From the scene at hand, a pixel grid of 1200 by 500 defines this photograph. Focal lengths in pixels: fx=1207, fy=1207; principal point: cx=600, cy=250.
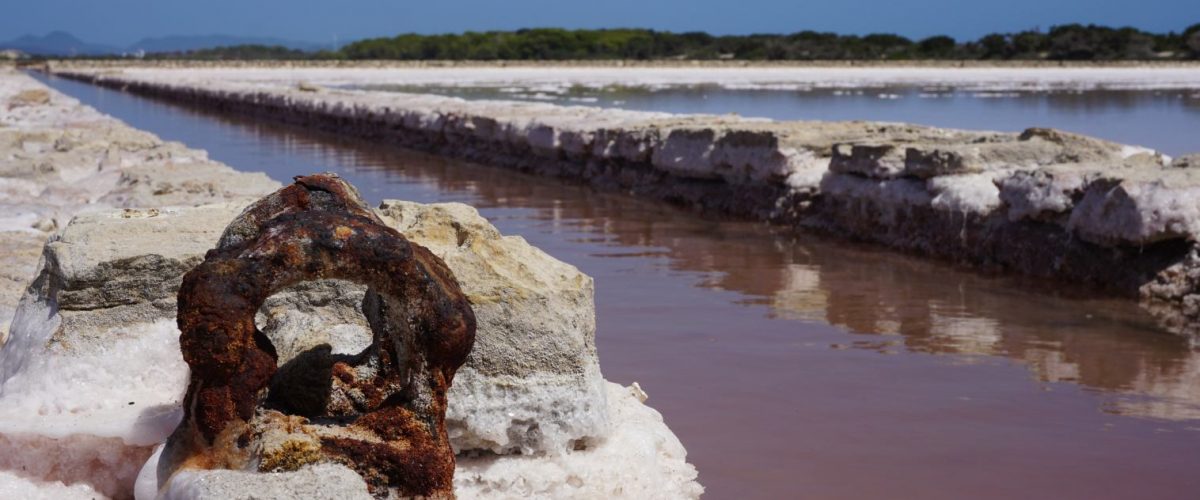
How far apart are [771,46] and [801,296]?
5978cm

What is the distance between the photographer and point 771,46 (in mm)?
63344

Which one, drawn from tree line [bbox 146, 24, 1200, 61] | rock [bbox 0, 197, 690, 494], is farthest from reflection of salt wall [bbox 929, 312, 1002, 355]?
tree line [bbox 146, 24, 1200, 61]

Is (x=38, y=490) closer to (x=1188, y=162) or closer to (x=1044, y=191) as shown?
(x=1044, y=191)

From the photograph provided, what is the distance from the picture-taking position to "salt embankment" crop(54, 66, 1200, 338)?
489cm

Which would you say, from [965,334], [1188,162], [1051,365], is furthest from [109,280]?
[1188,162]

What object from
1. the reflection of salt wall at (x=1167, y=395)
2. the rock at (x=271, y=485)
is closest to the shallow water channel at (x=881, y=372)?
the reflection of salt wall at (x=1167, y=395)

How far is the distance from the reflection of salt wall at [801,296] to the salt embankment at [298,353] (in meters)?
1.93

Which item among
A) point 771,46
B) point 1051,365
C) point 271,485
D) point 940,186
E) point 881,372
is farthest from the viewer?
point 771,46

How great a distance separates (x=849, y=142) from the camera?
7.35 m

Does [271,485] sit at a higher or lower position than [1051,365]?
higher

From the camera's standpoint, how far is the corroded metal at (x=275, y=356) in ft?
6.49

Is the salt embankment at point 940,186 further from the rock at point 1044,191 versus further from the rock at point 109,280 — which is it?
the rock at point 109,280

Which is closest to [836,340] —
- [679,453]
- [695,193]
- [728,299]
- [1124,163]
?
[728,299]

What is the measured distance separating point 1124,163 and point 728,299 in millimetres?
2168
